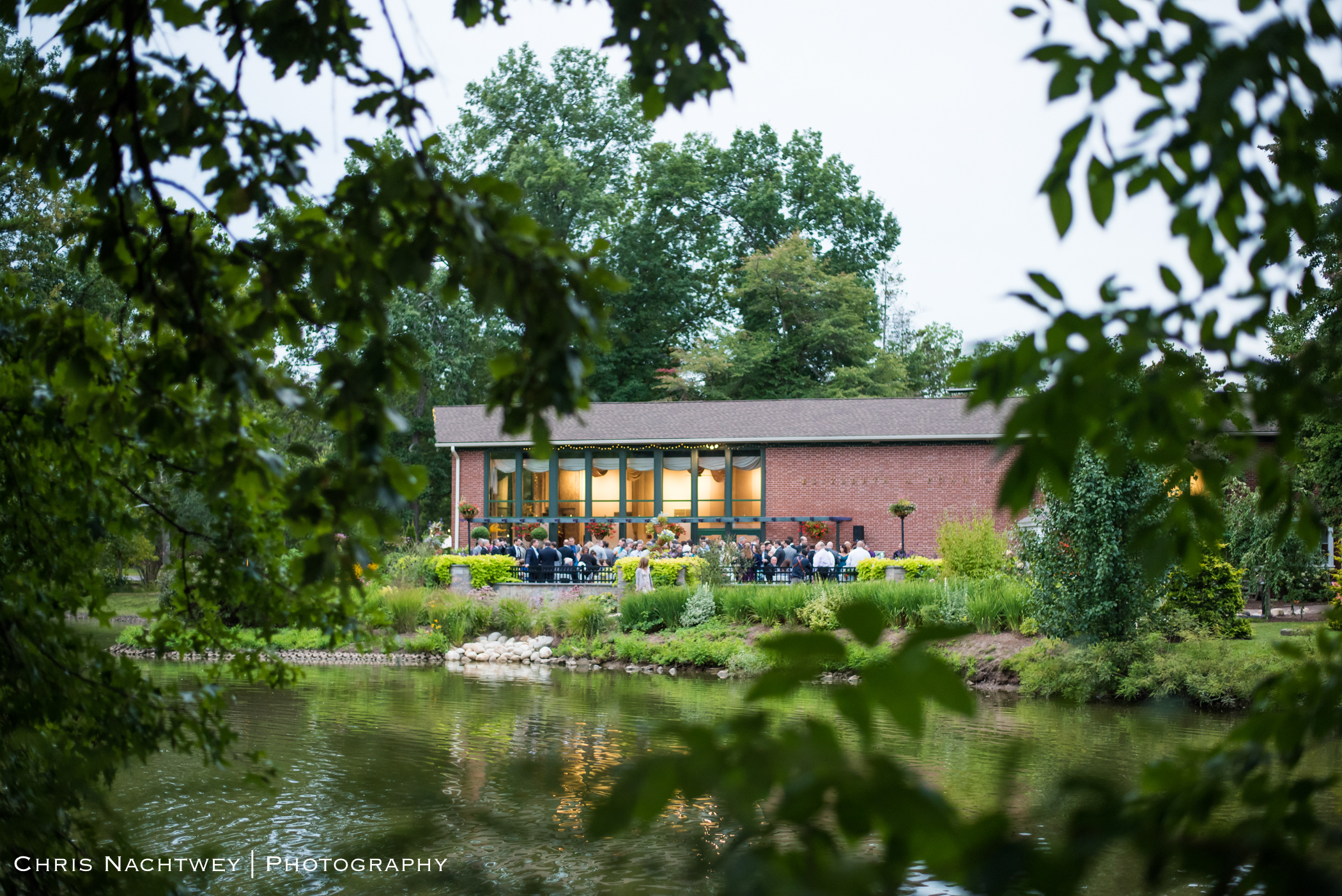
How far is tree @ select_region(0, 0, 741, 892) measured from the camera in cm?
186

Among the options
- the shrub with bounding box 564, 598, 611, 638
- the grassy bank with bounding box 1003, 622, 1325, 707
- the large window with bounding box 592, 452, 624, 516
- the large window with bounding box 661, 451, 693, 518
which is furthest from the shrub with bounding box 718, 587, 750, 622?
the large window with bounding box 592, 452, 624, 516

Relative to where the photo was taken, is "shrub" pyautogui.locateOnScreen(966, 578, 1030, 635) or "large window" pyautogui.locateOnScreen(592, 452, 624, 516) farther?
"large window" pyautogui.locateOnScreen(592, 452, 624, 516)

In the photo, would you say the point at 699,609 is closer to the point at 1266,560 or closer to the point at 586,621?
the point at 586,621

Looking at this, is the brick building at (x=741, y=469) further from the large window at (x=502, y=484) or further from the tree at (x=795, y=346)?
the tree at (x=795, y=346)

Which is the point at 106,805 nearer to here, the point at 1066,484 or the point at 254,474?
the point at 254,474

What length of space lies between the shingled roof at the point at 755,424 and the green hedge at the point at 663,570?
859cm

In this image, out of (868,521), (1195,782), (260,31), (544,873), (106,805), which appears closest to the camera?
(1195,782)

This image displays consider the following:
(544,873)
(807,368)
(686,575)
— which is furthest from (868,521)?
(544,873)

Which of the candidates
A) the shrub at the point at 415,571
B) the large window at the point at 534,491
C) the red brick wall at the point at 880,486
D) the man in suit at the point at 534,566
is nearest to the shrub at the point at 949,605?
the man in suit at the point at 534,566

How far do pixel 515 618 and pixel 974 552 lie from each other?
1004cm

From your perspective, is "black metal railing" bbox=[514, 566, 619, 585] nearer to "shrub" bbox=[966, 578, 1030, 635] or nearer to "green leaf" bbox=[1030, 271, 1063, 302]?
"shrub" bbox=[966, 578, 1030, 635]

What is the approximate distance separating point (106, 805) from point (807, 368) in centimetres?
4372

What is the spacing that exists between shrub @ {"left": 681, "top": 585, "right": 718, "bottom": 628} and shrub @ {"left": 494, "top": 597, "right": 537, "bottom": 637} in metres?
3.47

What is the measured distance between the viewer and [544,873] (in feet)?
22.6
